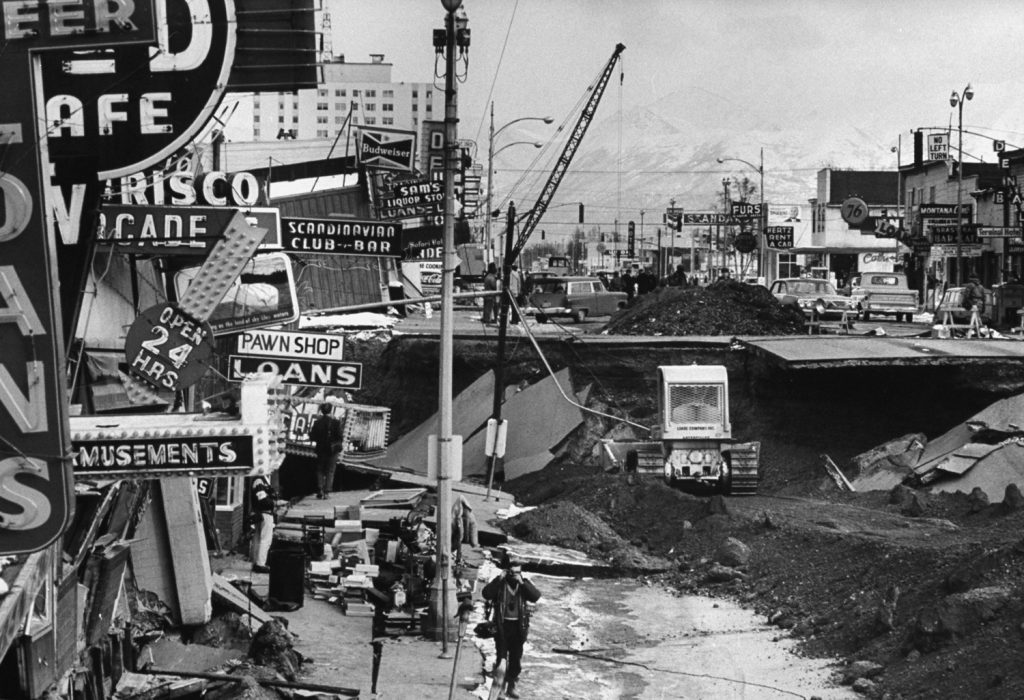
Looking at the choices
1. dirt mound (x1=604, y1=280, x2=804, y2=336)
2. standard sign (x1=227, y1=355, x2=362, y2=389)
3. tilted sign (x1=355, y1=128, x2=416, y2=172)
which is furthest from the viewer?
tilted sign (x1=355, y1=128, x2=416, y2=172)

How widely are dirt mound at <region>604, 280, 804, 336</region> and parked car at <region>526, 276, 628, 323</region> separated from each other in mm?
11390

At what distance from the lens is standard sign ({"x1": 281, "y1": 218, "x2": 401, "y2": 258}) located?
21844 mm

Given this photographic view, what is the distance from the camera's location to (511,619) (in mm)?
16766

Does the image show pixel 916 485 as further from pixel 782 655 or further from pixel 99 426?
pixel 99 426

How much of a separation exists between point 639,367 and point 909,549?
895 inches

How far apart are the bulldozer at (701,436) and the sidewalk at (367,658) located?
1224 cm

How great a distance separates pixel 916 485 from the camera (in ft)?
106

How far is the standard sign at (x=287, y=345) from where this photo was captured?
2070 cm

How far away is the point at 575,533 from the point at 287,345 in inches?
378

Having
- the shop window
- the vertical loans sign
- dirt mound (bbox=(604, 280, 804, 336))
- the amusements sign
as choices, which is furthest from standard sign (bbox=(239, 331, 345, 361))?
dirt mound (bbox=(604, 280, 804, 336))

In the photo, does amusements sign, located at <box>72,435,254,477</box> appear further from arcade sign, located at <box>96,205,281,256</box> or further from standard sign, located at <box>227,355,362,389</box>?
standard sign, located at <box>227,355,362,389</box>

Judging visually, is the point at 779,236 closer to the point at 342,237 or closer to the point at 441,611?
the point at 342,237

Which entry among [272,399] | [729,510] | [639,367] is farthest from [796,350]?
[272,399]

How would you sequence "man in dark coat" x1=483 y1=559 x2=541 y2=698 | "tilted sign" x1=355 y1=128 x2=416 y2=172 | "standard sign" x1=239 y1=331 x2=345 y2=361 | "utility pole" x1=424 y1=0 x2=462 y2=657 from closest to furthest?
"man in dark coat" x1=483 y1=559 x2=541 y2=698 → "utility pole" x1=424 y1=0 x2=462 y2=657 → "standard sign" x1=239 y1=331 x2=345 y2=361 → "tilted sign" x1=355 y1=128 x2=416 y2=172
